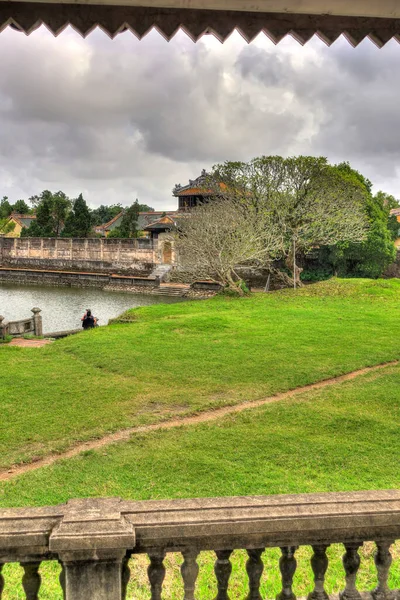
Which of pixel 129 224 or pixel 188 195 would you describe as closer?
pixel 188 195

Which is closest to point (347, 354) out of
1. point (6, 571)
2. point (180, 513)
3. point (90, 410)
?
point (90, 410)

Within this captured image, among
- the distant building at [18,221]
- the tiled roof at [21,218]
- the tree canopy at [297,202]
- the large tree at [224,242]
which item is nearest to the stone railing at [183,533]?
the large tree at [224,242]

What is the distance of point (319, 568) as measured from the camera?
2359 mm

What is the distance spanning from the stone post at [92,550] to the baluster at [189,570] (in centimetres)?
31

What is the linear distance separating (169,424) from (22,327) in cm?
977

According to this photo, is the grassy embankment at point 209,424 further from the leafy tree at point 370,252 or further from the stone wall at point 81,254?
the stone wall at point 81,254

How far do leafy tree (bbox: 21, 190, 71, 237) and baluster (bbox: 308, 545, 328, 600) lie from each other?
176 feet

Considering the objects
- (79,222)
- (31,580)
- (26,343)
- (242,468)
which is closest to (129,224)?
(79,222)

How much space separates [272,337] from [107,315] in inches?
523

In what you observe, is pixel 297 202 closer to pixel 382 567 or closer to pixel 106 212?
pixel 382 567

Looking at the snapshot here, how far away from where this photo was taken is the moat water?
76.0ft

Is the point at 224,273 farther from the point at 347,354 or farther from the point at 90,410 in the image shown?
the point at 90,410

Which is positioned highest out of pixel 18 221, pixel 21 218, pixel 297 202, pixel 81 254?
pixel 21 218

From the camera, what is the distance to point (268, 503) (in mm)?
2252
